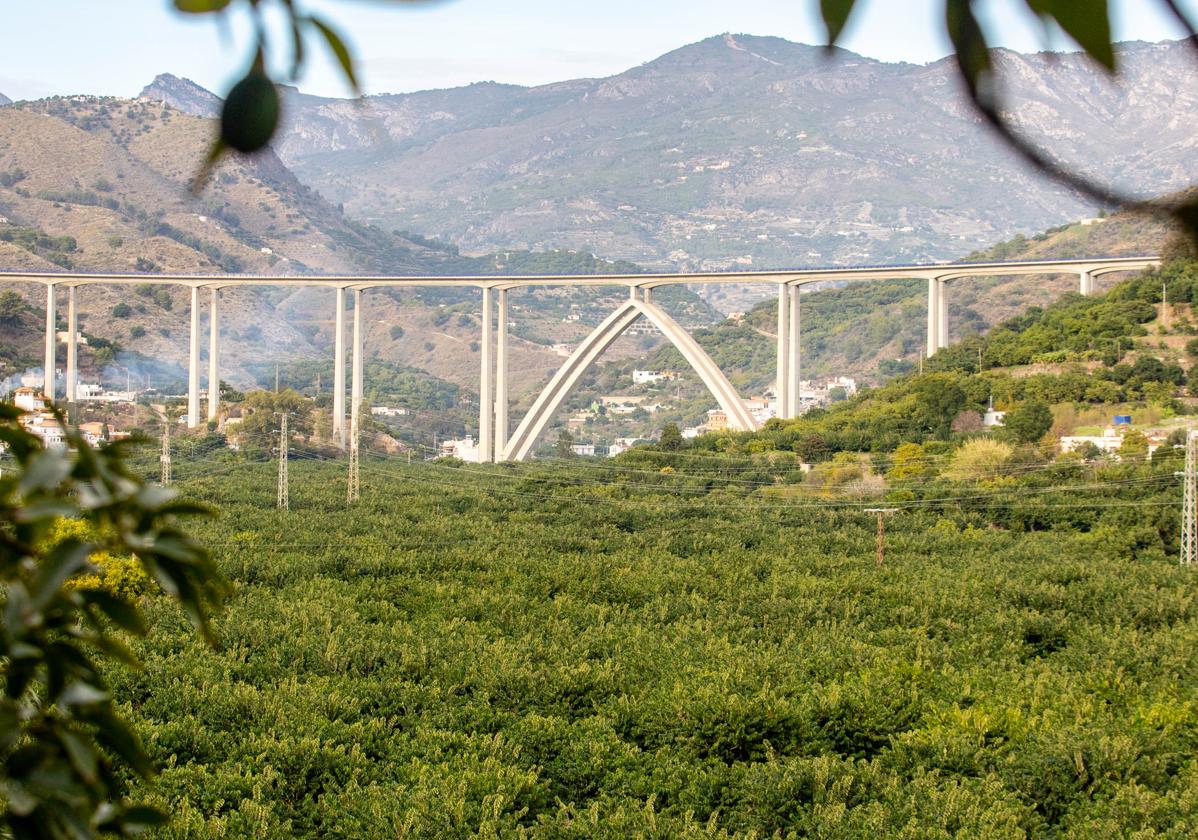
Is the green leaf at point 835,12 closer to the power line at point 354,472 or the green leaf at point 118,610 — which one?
the green leaf at point 118,610

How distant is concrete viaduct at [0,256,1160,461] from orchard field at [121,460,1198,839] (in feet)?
62.9

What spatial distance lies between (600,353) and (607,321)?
121cm

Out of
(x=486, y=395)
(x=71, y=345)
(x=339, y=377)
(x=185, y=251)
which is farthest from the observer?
(x=185, y=251)

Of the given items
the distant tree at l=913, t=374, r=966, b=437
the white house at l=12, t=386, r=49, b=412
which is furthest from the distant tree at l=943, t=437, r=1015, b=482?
the white house at l=12, t=386, r=49, b=412

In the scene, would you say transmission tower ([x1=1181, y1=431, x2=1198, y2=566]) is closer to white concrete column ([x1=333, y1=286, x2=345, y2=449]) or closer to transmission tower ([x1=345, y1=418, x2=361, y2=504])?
transmission tower ([x1=345, y1=418, x2=361, y2=504])

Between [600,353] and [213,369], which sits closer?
[600,353]

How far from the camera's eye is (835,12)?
619 millimetres

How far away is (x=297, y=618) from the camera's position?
19.3 metres

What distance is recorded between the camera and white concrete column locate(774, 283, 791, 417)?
4819 cm

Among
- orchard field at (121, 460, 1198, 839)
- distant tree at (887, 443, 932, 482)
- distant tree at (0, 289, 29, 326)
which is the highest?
distant tree at (0, 289, 29, 326)

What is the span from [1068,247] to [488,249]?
392 feet

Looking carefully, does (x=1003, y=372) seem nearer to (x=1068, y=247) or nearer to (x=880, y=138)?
(x=1068, y=247)

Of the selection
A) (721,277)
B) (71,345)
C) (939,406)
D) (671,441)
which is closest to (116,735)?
(939,406)

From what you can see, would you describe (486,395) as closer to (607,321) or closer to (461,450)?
(607,321)
